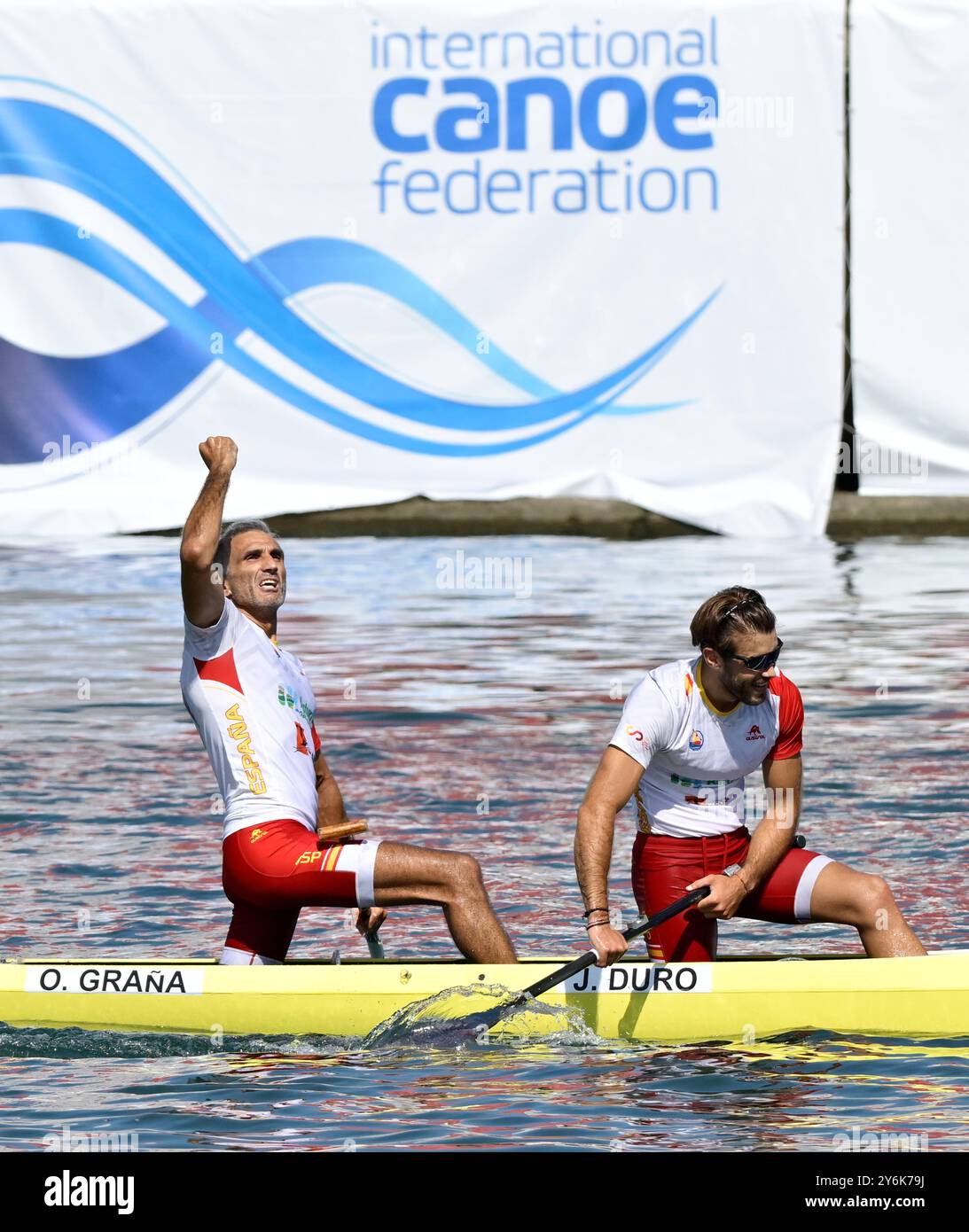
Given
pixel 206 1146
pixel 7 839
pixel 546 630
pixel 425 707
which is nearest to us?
pixel 206 1146

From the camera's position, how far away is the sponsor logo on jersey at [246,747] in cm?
668

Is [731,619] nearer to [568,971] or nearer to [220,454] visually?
[568,971]

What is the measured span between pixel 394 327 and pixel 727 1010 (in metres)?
10.6

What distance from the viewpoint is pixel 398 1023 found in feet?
22.3

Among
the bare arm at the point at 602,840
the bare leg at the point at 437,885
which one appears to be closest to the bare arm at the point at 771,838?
the bare arm at the point at 602,840

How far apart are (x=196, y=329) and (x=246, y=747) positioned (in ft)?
35.2

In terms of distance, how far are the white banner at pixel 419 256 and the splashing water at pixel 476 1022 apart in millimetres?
10182

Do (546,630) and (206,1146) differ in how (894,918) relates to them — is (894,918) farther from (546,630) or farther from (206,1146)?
(546,630)

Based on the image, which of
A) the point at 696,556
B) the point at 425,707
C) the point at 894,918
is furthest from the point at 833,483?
the point at 894,918

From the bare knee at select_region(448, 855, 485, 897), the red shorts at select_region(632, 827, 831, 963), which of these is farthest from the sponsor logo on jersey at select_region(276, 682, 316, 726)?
the red shorts at select_region(632, 827, 831, 963)

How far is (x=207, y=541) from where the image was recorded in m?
6.16

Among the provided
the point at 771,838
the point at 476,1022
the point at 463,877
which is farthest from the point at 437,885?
the point at 771,838

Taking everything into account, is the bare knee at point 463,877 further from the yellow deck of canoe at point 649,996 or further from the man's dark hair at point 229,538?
the man's dark hair at point 229,538

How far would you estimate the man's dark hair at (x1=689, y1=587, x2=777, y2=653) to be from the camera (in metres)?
6.68
